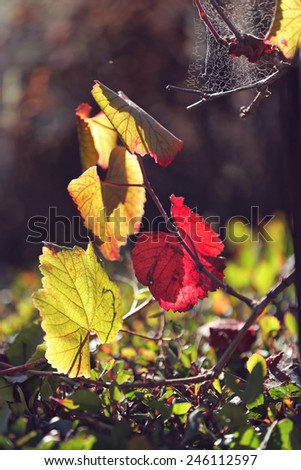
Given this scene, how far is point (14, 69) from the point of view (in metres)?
4.16

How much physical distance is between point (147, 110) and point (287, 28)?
110 inches

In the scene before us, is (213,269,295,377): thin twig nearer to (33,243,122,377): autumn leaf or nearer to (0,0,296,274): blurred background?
(33,243,122,377): autumn leaf

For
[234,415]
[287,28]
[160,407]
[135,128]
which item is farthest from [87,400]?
[287,28]

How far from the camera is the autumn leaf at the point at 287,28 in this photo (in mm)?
944

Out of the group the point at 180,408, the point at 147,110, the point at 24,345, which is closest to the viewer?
the point at 180,408

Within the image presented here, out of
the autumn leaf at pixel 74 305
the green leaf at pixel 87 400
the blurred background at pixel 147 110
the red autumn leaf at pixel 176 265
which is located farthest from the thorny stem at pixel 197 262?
the blurred background at pixel 147 110

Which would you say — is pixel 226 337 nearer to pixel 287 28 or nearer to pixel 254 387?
pixel 254 387

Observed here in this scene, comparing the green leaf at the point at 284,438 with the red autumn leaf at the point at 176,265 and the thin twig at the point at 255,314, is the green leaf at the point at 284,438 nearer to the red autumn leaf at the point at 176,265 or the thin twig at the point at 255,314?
the thin twig at the point at 255,314

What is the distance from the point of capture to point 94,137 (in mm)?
1400

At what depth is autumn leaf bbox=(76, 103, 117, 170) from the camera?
51.6 inches

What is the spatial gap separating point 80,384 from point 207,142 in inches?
111

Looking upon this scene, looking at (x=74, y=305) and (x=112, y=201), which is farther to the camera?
(x=112, y=201)

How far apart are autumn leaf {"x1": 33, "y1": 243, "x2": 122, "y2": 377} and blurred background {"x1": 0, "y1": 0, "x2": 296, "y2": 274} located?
250 cm
